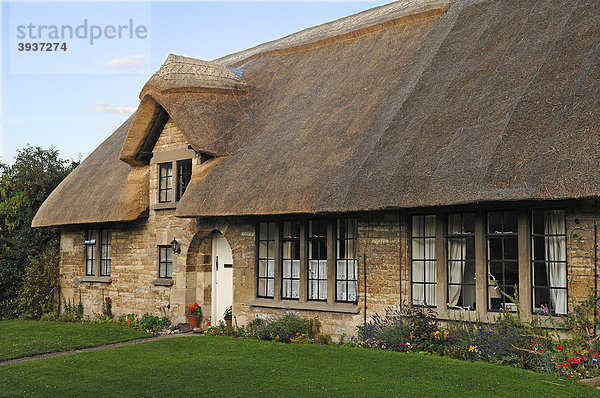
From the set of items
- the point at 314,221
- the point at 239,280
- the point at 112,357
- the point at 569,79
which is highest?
the point at 569,79

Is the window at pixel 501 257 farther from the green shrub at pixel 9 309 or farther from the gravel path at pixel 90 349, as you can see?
the green shrub at pixel 9 309

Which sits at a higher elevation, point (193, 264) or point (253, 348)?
point (193, 264)

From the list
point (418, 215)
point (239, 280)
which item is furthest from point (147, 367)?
point (418, 215)

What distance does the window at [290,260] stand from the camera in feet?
42.6

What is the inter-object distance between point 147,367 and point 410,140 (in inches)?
222

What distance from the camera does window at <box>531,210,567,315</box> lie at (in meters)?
9.25

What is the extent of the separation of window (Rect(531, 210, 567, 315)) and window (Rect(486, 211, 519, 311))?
287mm

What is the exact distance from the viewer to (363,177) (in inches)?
417

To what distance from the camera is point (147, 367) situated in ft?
32.1

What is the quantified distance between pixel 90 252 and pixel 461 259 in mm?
11785

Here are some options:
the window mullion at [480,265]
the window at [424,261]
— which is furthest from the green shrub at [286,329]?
the window mullion at [480,265]

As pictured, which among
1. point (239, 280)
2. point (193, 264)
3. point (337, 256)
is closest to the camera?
point (337, 256)

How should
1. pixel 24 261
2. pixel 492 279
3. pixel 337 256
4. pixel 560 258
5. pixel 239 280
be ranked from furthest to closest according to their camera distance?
pixel 24 261 → pixel 239 280 → pixel 337 256 → pixel 492 279 → pixel 560 258

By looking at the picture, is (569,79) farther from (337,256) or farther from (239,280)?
(239,280)
